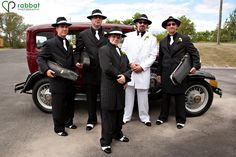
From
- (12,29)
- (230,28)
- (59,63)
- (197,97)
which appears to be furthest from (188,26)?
(59,63)

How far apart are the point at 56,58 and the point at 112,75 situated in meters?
1.13

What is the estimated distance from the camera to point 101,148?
4.23m

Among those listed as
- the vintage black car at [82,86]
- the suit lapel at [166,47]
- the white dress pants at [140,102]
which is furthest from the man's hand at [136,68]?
the vintage black car at [82,86]

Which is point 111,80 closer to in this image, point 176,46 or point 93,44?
point 93,44

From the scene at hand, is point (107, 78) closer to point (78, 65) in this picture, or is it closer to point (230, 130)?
point (78, 65)

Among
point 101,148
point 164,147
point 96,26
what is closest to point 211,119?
point 164,147

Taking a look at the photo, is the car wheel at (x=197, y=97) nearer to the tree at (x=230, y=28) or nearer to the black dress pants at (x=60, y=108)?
the black dress pants at (x=60, y=108)

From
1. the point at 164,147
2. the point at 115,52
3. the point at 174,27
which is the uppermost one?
the point at 174,27

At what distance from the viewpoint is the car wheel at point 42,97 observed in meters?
5.80

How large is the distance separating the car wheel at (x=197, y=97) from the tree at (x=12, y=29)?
50310 mm

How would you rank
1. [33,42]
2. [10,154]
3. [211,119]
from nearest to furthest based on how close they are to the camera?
[10,154]
[211,119]
[33,42]

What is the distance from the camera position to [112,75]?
398 cm

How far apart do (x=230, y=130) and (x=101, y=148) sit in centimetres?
233

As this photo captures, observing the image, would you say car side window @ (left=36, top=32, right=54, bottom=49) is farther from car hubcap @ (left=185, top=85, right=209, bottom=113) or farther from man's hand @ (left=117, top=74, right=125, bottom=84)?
car hubcap @ (left=185, top=85, right=209, bottom=113)
